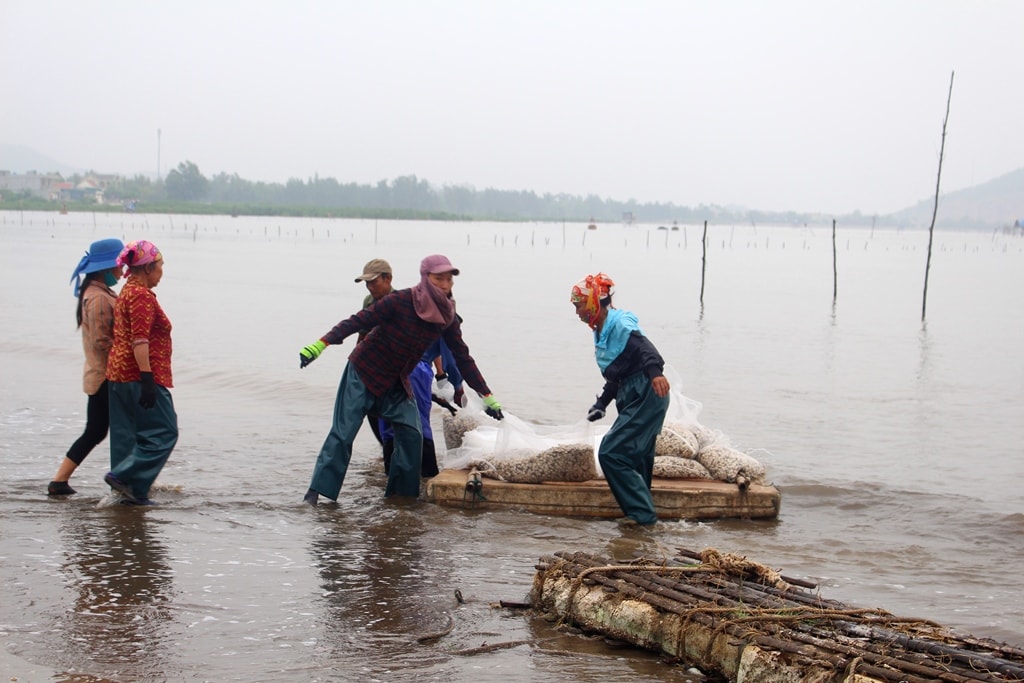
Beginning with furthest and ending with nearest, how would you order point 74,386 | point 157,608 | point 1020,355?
1. point 1020,355
2. point 74,386
3. point 157,608

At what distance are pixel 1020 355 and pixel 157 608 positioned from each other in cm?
2045

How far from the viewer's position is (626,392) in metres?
6.84

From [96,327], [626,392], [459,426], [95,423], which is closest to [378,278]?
[459,426]

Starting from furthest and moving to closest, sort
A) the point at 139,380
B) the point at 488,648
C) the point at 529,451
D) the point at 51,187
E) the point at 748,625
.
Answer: the point at 51,187
the point at 529,451
the point at 139,380
the point at 488,648
the point at 748,625

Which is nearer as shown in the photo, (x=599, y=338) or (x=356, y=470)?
(x=599, y=338)

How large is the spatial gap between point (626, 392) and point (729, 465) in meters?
1.25

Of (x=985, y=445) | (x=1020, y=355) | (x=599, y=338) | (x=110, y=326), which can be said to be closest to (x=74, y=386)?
(x=110, y=326)

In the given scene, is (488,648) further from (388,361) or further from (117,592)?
(388,361)

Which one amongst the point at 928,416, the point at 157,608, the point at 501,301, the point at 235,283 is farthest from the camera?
the point at 235,283

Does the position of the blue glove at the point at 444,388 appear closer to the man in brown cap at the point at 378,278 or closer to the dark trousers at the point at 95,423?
the man in brown cap at the point at 378,278

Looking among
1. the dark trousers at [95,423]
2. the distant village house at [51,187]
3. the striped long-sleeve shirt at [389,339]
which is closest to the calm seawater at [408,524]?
the dark trousers at [95,423]

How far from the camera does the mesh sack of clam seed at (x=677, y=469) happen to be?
24.9ft

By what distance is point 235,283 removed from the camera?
3619 centimetres

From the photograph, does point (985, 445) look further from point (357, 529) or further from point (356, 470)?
point (357, 529)
